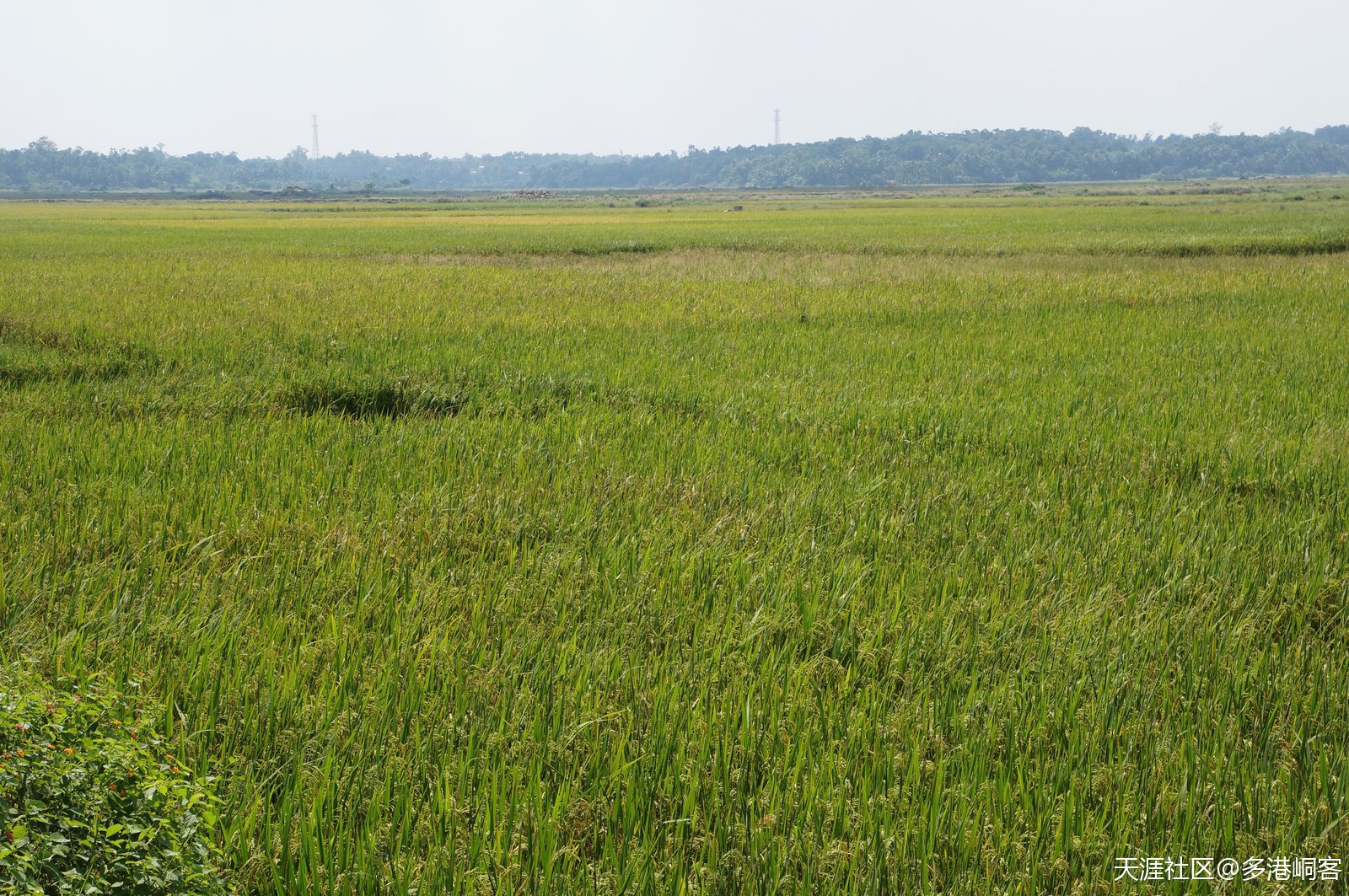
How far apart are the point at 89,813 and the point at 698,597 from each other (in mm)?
2316

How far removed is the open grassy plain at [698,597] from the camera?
2.35 metres

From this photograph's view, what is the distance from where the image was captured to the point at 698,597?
153 inches

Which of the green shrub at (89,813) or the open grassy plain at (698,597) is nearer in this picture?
the green shrub at (89,813)

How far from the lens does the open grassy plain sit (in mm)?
2354

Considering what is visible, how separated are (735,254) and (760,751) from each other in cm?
2188

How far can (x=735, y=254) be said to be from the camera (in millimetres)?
23859

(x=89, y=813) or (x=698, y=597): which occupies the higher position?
(x=89, y=813)

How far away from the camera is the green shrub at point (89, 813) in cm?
182

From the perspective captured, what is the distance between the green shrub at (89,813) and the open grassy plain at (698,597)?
0.22 m

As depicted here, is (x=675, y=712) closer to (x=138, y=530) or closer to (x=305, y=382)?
(x=138, y=530)

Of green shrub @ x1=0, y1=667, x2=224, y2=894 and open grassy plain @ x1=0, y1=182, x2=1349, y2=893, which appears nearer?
green shrub @ x1=0, y1=667, x2=224, y2=894

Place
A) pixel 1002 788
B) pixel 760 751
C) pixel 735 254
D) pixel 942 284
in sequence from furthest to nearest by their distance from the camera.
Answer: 1. pixel 735 254
2. pixel 942 284
3. pixel 760 751
4. pixel 1002 788

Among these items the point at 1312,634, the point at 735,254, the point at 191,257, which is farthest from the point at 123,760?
the point at 735,254

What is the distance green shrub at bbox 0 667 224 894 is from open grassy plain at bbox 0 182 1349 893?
0.71 feet
